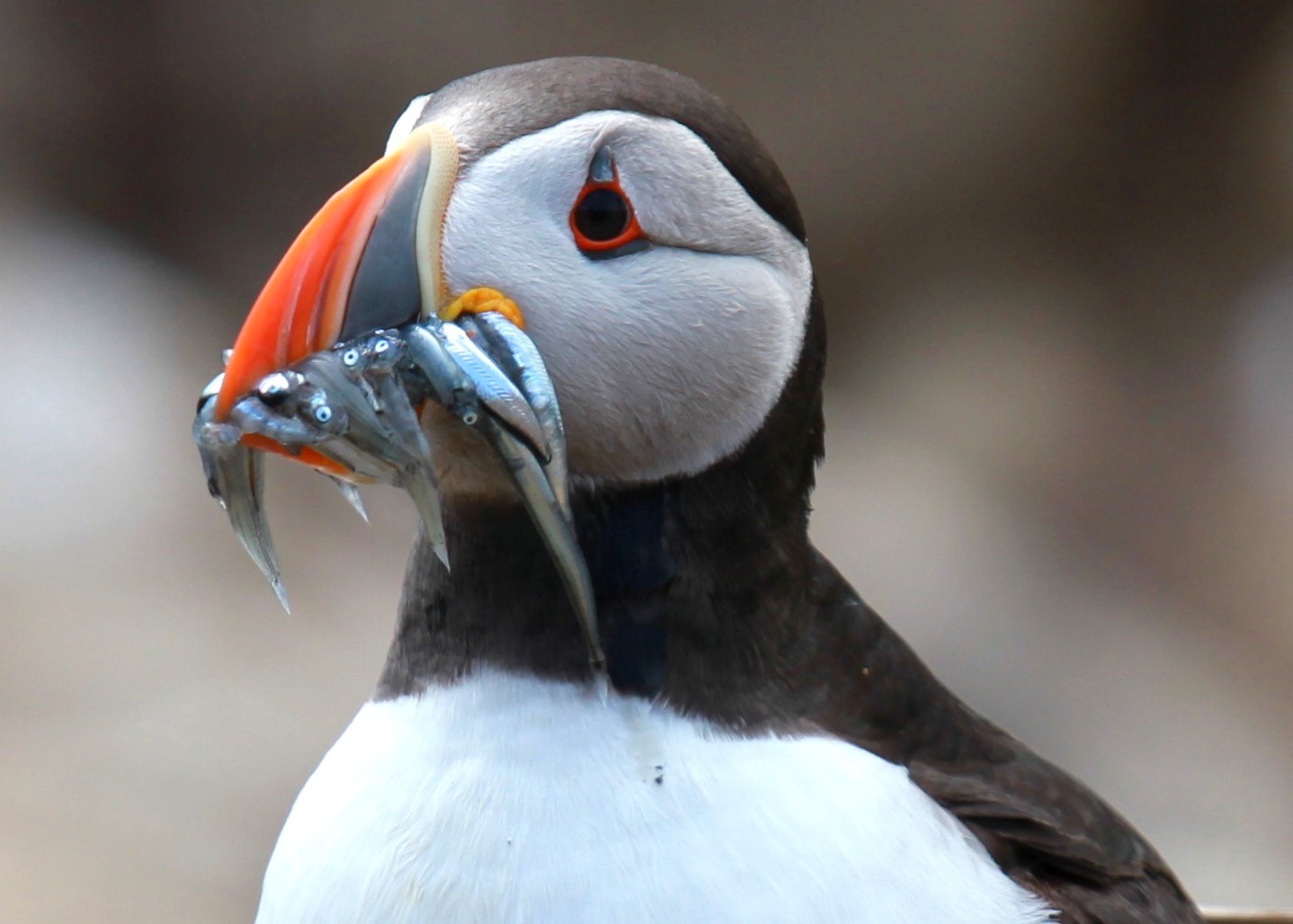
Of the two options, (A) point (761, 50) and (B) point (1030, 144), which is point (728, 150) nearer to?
(A) point (761, 50)

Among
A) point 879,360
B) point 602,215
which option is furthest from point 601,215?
point 879,360

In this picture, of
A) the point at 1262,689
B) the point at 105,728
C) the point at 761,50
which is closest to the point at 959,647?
the point at 1262,689

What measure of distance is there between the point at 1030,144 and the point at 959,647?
213cm

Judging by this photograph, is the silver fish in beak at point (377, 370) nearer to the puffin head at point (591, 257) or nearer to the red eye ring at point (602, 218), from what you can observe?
the puffin head at point (591, 257)

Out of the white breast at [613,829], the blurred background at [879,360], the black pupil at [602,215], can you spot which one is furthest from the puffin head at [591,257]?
the blurred background at [879,360]

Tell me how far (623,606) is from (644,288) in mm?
326

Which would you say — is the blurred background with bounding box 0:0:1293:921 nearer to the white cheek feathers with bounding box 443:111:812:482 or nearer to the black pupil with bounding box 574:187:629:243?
the white cheek feathers with bounding box 443:111:812:482

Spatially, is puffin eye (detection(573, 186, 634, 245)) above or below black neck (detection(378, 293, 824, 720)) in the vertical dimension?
above

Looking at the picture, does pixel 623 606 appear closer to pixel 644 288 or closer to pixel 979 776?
pixel 644 288

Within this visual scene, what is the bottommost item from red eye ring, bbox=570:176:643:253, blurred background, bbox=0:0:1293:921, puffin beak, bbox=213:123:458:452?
blurred background, bbox=0:0:1293:921

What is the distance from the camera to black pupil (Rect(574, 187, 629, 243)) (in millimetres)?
1275

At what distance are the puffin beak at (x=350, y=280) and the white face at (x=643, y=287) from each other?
0.03 metres

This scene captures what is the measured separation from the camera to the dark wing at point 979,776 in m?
1.51

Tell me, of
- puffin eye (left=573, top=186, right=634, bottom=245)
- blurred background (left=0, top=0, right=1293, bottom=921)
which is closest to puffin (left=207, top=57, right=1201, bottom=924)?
puffin eye (left=573, top=186, right=634, bottom=245)
